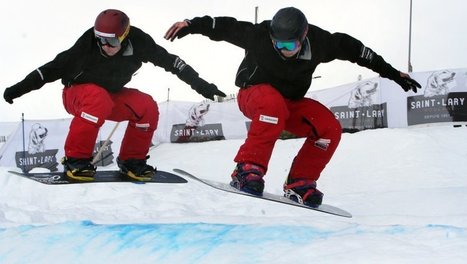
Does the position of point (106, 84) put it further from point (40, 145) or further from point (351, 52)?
point (40, 145)

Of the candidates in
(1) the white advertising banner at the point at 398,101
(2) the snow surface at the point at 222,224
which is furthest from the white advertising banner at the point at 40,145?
(2) the snow surface at the point at 222,224

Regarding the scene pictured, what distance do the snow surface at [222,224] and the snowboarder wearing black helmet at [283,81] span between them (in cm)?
38

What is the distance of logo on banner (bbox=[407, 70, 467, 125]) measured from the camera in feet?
45.6

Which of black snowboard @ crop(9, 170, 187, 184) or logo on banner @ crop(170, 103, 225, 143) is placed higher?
logo on banner @ crop(170, 103, 225, 143)

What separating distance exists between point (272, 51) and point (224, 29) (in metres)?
0.42

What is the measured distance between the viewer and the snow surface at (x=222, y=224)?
1816 millimetres

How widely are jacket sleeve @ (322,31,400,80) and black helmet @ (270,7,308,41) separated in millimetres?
452

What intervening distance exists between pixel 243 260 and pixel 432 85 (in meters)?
13.4

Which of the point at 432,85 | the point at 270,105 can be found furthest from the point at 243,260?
the point at 432,85

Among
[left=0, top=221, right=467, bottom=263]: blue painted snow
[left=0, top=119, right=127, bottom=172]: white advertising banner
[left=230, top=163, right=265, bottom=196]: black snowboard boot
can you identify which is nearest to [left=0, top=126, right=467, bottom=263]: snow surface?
[left=0, top=221, right=467, bottom=263]: blue painted snow

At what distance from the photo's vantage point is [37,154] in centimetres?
1469

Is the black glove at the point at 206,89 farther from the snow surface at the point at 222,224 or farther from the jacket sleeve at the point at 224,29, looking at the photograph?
the snow surface at the point at 222,224

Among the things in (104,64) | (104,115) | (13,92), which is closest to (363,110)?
(104,64)

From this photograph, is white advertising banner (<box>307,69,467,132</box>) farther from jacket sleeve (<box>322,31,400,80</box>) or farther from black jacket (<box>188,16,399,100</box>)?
black jacket (<box>188,16,399,100</box>)
